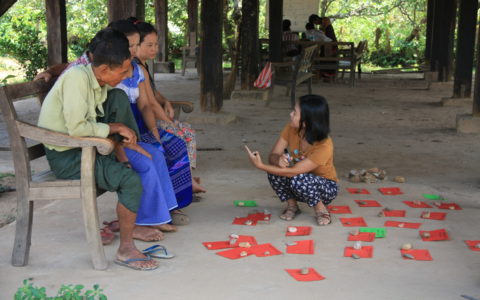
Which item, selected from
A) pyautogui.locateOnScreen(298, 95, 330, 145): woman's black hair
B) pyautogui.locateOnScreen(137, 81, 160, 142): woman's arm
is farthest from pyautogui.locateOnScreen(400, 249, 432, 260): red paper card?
pyautogui.locateOnScreen(137, 81, 160, 142): woman's arm

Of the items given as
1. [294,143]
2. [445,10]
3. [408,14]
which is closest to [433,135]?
[294,143]

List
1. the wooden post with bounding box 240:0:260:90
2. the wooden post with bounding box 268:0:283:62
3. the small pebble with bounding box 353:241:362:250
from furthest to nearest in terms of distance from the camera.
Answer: the wooden post with bounding box 268:0:283:62
the wooden post with bounding box 240:0:260:90
the small pebble with bounding box 353:241:362:250

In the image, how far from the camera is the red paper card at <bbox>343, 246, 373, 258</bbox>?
3340 millimetres

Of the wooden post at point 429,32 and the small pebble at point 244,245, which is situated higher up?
the wooden post at point 429,32

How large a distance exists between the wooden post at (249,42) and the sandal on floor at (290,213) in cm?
756

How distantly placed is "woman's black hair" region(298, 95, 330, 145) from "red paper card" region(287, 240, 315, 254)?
0.72 meters

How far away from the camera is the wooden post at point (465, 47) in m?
10.0

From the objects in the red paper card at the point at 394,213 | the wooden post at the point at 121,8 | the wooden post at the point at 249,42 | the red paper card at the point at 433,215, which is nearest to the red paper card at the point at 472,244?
the red paper card at the point at 433,215

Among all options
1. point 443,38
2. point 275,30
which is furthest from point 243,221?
point 443,38

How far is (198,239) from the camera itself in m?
3.63

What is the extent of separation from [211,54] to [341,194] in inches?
162

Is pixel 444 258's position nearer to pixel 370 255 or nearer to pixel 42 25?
pixel 370 255

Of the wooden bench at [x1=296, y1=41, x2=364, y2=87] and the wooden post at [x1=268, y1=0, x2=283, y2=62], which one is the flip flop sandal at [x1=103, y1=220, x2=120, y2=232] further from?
the wooden bench at [x1=296, y1=41, x2=364, y2=87]

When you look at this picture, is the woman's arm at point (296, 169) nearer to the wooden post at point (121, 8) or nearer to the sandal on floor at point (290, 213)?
the sandal on floor at point (290, 213)
